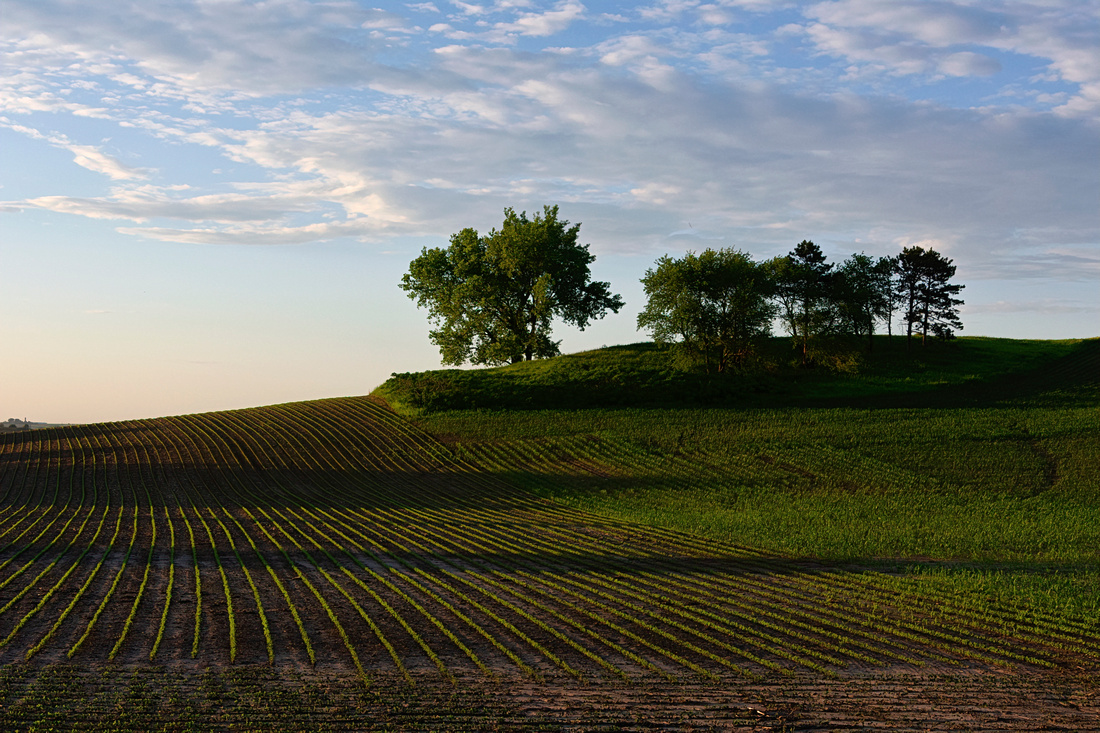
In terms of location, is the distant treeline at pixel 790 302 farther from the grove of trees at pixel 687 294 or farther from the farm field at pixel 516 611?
the farm field at pixel 516 611

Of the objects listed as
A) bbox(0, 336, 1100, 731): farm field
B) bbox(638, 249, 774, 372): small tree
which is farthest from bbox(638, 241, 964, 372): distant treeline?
bbox(0, 336, 1100, 731): farm field

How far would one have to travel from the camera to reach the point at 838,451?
41.7 m

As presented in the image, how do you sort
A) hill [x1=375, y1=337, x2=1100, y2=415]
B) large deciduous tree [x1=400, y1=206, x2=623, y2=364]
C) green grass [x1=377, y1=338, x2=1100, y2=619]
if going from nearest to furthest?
1. green grass [x1=377, y1=338, x2=1100, y2=619]
2. hill [x1=375, y1=337, x2=1100, y2=415]
3. large deciduous tree [x1=400, y1=206, x2=623, y2=364]

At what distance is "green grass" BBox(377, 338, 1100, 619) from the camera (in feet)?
83.2

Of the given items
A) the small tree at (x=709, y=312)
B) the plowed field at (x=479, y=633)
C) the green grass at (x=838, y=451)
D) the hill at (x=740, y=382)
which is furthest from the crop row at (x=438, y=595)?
the small tree at (x=709, y=312)

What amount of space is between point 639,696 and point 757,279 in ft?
175

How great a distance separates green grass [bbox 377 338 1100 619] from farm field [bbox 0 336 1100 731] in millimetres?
334

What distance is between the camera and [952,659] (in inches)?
562

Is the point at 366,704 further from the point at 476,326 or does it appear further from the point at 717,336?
the point at 476,326

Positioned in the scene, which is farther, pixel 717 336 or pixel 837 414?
pixel 717 336

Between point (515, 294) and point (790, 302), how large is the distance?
23.1 m

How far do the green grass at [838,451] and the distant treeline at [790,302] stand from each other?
2.62 meters

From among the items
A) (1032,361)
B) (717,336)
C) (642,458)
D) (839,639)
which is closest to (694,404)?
(717,336)

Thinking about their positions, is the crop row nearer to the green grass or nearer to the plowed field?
the plowed field
